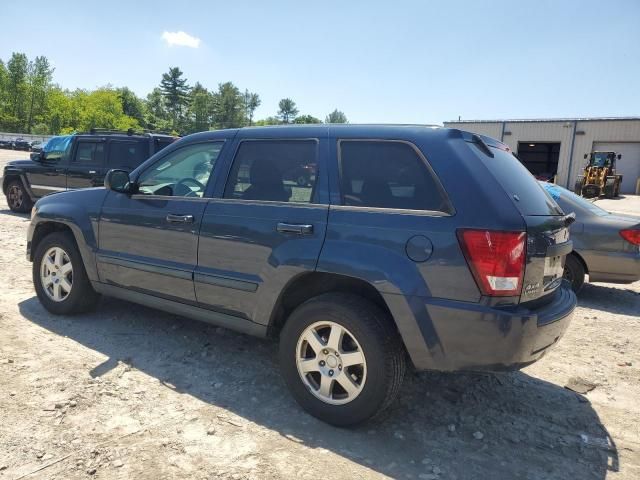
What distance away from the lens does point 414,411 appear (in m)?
3.28

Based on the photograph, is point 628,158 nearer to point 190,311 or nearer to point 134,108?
point 190,311

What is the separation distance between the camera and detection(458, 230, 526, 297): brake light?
254cm

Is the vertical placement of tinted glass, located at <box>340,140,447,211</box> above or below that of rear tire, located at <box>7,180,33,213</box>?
above

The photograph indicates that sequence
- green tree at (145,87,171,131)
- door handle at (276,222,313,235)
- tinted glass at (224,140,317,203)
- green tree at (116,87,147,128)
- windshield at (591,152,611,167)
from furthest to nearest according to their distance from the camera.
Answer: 1. green tree at (145,87,171,131)
2. green tree at (116,87,147,128)
3. windshield at (591,152,611,167)
4. tinted glass at (224,140,317,203)
5. door handle at (276,222,313,235)

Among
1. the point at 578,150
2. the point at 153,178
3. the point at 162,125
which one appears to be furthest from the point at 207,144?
the point at 162,125

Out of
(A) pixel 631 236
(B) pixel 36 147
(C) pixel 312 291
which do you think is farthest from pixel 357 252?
(B) pixel 36 147

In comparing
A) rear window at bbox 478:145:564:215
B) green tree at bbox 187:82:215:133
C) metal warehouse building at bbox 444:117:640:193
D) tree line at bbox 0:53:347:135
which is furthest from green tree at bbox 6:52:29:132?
rear window at bbox 478:145:564:215

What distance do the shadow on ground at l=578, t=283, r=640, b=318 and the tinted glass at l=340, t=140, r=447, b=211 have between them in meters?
4.31

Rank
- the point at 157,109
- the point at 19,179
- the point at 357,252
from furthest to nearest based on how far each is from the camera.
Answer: the point at 157,109 < the point at 19,179 < the point at 357,252

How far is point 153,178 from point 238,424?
220cm

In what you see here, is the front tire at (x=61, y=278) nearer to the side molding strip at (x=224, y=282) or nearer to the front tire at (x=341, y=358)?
the side molding strip at (x=224, y=282)

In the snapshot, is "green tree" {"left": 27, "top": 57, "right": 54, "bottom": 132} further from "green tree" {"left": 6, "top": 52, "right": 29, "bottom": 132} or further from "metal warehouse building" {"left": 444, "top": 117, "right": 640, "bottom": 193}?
"metal warehouse building" {"left": 444, "top": 117, "right": 640, "bottom": 193}

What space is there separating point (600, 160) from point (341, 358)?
3369 cm

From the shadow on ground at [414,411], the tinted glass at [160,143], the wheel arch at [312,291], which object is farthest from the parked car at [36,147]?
the wheel arch at [312,291]
